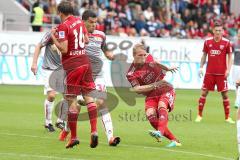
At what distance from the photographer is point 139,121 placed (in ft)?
56.4

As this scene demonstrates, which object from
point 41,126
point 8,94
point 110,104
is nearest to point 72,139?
point 41,126

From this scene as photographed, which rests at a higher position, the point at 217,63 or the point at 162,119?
the point at 217,63

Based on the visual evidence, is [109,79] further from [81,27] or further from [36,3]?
[81,27]

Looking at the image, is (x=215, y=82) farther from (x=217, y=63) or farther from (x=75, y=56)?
(x=75, y=56)

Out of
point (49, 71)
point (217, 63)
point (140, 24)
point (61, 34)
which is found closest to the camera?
point (61, 34)

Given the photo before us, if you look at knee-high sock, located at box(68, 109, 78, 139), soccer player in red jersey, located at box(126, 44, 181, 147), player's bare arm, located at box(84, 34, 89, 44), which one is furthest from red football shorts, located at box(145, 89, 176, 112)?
player's bare arm, located at box(84, 34, 89, 44)

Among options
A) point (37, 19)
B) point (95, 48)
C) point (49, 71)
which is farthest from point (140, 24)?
point (95, 48)

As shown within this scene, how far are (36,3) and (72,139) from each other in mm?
19096

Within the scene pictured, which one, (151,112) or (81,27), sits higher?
(81,27)

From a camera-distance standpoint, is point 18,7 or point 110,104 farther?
point 18,7

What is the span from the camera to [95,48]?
1339 cm

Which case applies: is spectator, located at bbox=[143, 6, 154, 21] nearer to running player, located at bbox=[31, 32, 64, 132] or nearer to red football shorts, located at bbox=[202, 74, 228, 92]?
red football shorts, located at bbox=[202, 74, 228, 92]

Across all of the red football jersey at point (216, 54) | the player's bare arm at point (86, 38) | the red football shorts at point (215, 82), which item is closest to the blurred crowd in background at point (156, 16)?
the red football jersey at point (216, 54)

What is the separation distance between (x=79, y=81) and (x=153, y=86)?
1626mm
